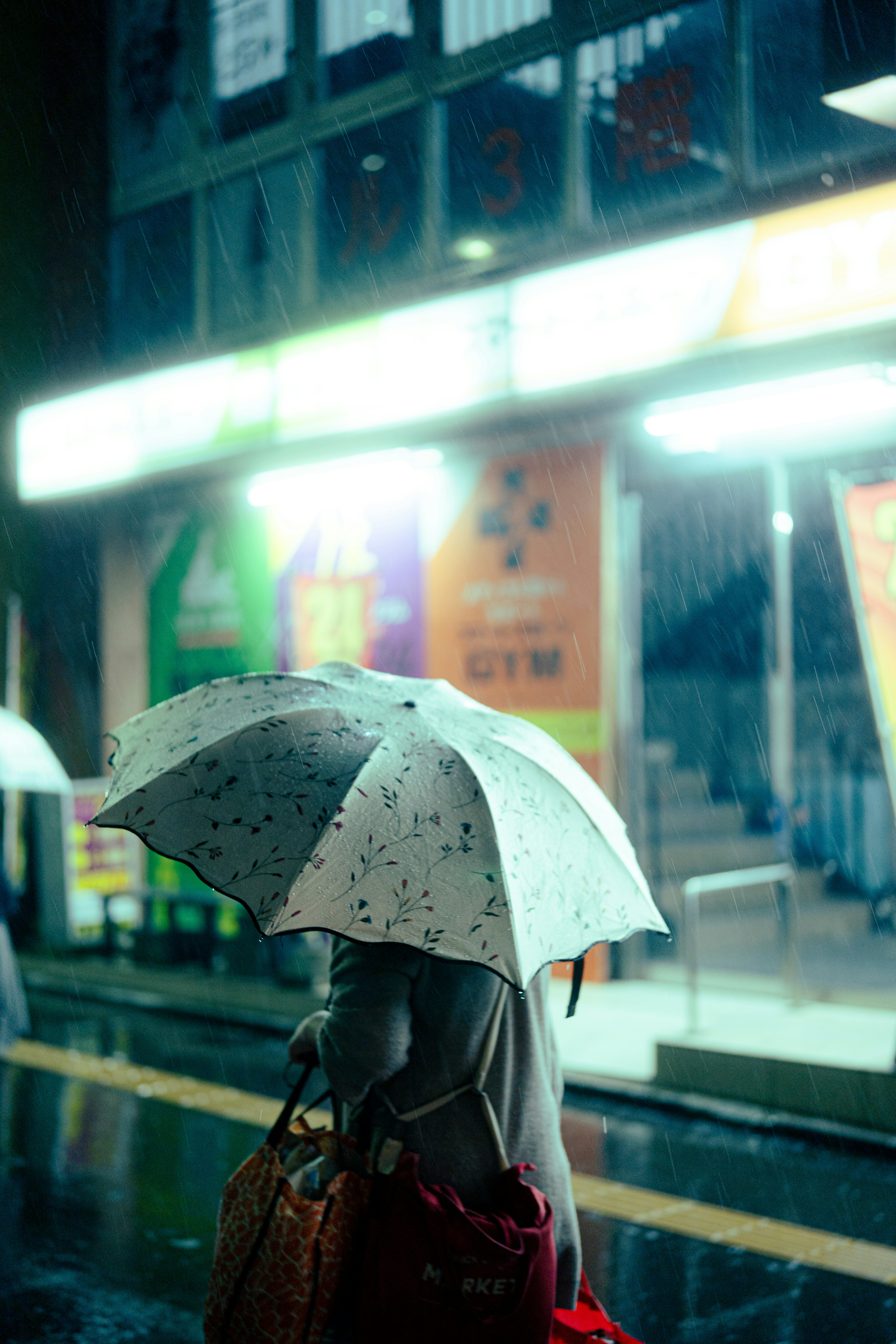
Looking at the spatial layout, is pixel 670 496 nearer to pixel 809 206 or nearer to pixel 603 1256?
pixel 809 206

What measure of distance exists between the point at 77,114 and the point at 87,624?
16.9ft

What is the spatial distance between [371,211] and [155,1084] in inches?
279

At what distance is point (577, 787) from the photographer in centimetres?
284

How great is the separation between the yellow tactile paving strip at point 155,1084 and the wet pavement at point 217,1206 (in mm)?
95

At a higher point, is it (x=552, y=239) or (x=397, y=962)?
(x=552, y=239)

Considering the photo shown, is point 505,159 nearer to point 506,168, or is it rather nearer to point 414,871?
point 506,168

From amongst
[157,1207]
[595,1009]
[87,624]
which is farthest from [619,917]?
[87,624]

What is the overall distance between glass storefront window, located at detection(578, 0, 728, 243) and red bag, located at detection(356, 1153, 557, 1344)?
23.8 ft

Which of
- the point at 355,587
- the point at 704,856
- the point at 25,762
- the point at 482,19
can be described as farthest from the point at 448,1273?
the point at 482,19

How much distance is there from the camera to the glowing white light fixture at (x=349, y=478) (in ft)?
32.7

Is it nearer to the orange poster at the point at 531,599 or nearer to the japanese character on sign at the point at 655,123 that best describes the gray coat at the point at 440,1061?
the orange poster at the point at 531,599

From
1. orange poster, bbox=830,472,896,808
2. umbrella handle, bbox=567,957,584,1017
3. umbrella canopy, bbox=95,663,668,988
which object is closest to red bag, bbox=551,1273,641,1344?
umbrella handle, bbox=567,957,584,1017

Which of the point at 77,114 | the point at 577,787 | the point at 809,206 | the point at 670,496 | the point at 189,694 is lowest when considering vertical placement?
the point at 577,787

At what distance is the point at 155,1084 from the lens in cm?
715
